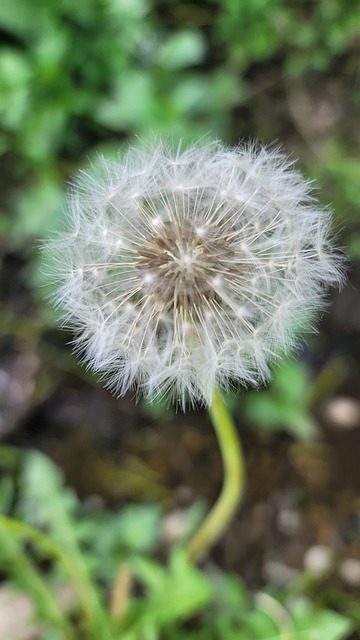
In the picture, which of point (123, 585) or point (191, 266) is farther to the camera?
point (123, 585)

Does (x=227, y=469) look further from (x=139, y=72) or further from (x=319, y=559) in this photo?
(x=139, y=72)

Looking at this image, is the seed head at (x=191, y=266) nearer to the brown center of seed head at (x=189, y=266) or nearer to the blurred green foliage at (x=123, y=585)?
the brown center of seed head at (x=189, y=266)

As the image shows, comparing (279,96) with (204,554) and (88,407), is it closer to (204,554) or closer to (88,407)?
(88,407)

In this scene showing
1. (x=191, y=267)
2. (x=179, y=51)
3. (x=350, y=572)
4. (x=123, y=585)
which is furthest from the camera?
(x=179, y=51)

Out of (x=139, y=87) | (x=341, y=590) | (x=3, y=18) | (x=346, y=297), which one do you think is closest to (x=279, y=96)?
(x=139, y=87)

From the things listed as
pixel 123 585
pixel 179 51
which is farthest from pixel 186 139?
pixel 123 585

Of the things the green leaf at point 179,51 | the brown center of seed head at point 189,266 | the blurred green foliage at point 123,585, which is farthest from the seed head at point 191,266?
the green leaf at point 179,51
